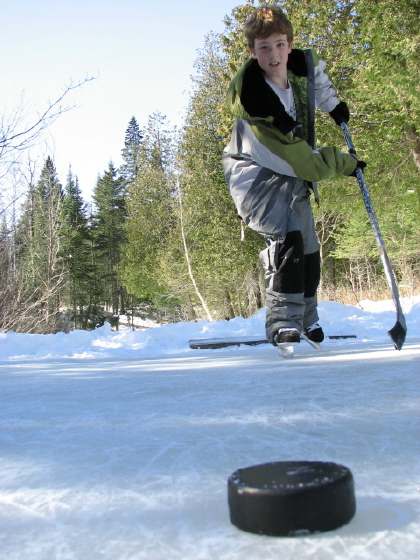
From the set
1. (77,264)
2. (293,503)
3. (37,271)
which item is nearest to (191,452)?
(293,503)

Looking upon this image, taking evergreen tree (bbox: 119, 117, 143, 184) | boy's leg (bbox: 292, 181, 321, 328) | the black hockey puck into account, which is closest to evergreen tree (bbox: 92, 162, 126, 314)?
evergreen tree (bbox: 119, 117, 143, 184)

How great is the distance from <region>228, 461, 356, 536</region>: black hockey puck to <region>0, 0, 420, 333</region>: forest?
6.64 m

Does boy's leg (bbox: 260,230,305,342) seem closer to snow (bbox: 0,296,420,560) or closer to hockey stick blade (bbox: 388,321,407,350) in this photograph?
snow (bbox: 0,296,420,560)

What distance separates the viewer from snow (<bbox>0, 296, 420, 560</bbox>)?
2.47 ft

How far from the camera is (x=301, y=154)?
2.84 m

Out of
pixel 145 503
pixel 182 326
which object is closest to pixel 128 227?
pixel 182 326

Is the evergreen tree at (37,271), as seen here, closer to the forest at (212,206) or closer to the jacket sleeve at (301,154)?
the forest at (212,206)

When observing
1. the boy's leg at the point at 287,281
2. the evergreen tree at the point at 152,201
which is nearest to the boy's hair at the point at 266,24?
the boy's leg at the point at 287,281

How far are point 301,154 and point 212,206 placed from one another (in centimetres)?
2130

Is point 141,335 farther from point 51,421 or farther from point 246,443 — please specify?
point 246,443

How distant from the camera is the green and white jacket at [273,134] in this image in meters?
2.80

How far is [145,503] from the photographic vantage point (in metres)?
0.93

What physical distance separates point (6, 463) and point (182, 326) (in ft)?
16.2

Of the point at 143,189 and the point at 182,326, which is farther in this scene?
the point at 143,189
